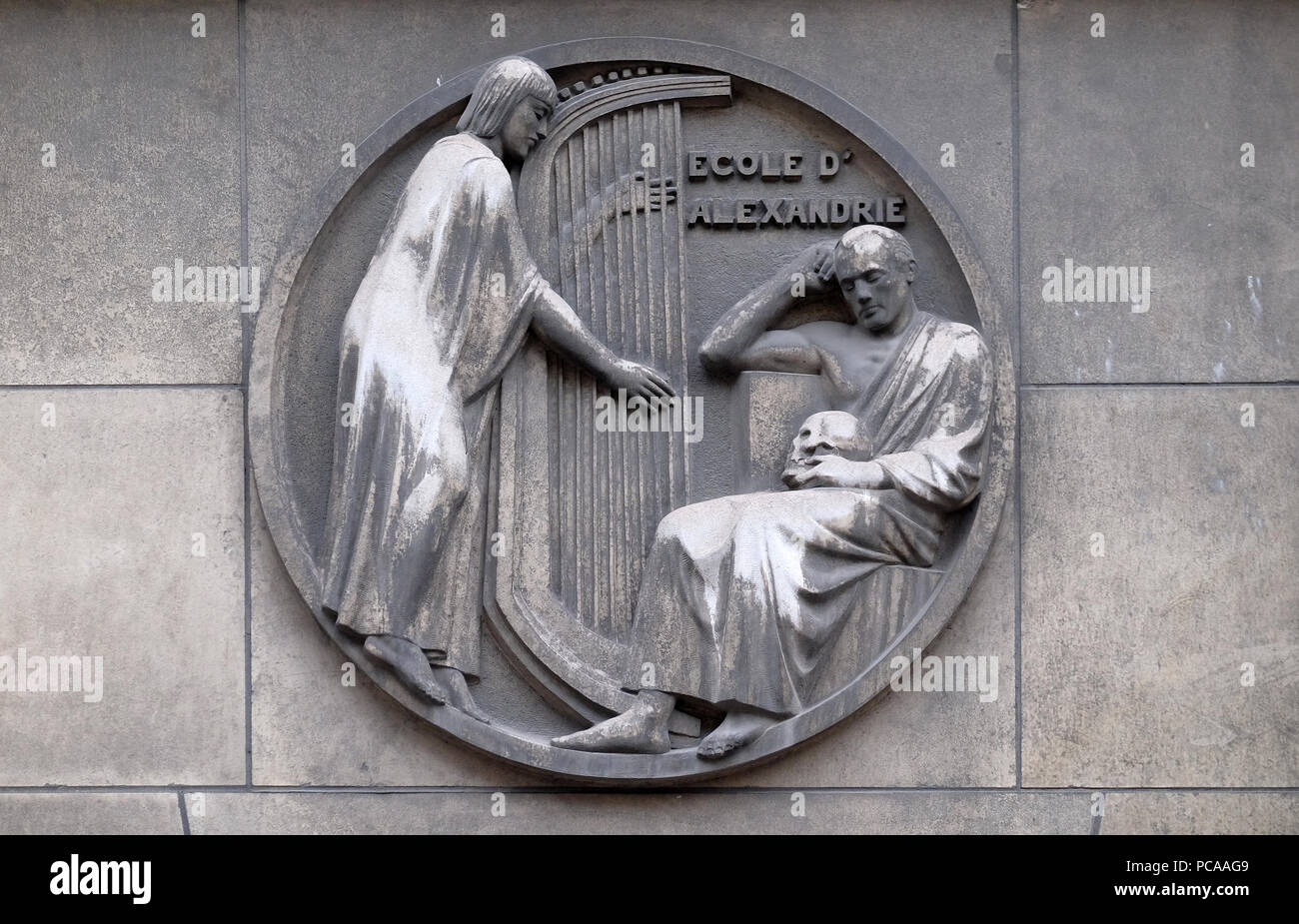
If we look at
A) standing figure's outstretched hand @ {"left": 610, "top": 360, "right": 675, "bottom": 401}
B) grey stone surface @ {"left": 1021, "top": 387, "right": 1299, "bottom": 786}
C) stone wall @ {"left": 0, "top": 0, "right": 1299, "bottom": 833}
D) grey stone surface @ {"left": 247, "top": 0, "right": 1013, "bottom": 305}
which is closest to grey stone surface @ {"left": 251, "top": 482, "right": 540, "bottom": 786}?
stone wall @ {"left": 0, "top": 0, "right": 1299, "bottom": 833}

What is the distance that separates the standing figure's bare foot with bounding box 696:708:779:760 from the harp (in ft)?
0.62

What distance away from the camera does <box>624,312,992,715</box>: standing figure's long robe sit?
331 inches

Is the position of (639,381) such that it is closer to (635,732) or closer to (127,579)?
(635,732)

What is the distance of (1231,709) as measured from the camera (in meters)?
8.77

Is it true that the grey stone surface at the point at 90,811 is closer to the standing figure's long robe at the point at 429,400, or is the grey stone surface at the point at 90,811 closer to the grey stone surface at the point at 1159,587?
the standing figure's long robe at the point at 429,400

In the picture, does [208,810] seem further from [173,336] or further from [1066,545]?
[1066,545]

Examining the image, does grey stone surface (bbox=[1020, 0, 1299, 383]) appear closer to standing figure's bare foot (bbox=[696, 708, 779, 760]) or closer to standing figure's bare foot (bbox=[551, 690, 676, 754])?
standing figure's bare foot (bbox=[696, 708, 779, 760])

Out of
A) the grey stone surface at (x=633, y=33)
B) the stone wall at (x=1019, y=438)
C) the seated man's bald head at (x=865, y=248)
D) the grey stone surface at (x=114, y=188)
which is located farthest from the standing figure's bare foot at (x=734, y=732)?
the grey stone surface at (x=114, y=188)

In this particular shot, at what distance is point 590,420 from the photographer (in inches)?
346

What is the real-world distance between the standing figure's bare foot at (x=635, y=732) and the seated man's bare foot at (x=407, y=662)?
23.3 inches

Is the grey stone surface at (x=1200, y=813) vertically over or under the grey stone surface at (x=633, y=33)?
under

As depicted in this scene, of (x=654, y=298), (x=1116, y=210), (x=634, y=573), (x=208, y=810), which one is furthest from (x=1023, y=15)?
(x=208, y=810)

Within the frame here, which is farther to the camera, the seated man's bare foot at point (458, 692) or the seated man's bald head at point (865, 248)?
the seated man's bald head at point (865, 248)

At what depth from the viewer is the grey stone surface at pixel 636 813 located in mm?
8641
